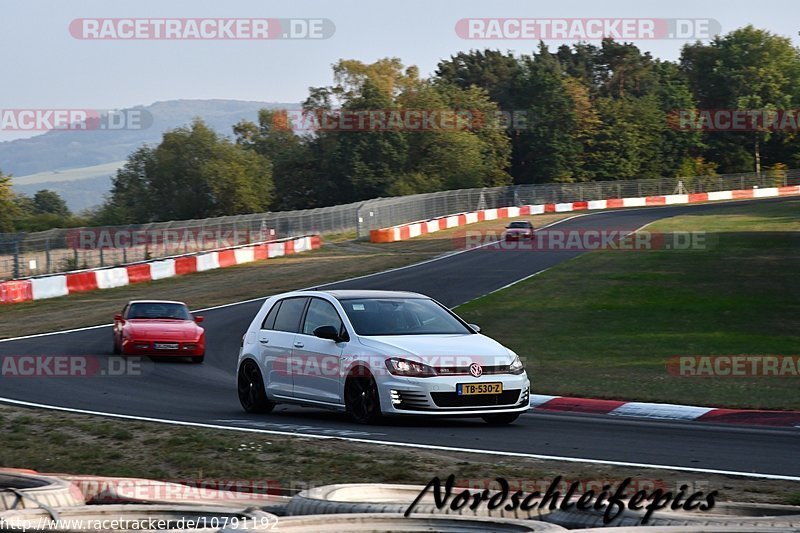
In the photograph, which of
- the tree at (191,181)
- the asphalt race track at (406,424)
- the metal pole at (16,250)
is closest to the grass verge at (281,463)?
the asphalt race track at (406,424)

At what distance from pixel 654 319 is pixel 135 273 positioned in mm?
21406

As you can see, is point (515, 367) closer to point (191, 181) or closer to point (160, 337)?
point (160, 337)

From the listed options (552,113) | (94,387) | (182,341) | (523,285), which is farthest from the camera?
(552,113)

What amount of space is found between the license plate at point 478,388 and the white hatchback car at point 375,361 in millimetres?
11

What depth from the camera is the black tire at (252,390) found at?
13883 mm

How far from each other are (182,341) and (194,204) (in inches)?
2873

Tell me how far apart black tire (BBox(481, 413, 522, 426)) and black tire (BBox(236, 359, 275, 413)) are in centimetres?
274

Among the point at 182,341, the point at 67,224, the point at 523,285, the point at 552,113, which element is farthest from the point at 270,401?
the point at 552,113

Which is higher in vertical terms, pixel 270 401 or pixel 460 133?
pixel 460 133

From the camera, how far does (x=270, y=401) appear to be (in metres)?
13.8

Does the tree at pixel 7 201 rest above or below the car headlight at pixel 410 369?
above

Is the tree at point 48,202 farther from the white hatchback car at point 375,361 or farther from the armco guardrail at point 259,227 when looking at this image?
the white hatchback car at point 375,361

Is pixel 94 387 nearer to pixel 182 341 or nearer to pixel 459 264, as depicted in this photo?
pixel 182 341

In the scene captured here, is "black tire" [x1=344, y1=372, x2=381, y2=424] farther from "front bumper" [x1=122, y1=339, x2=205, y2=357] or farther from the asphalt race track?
"front bumper" [x1=122, y1=339, x2=205, y2=357]
